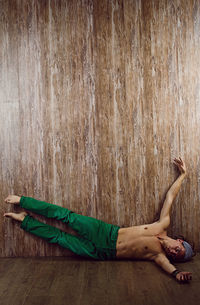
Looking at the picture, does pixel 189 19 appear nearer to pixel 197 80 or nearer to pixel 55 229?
pixel 197 80

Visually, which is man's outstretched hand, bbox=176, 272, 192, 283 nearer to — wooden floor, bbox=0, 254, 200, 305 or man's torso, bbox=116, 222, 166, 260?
wooden floor, bbox=0, 254, 200, 305

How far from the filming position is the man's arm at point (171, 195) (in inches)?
104

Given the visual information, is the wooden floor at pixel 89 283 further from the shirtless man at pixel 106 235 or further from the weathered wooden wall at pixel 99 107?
the weathered wooden wall at pixel 99 107

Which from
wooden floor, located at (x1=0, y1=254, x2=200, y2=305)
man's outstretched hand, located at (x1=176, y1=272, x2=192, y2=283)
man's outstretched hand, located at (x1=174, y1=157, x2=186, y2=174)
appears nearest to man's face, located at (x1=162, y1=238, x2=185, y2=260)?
wooden floor, located at (x1=0, y1=254, x2=200, y2=305)

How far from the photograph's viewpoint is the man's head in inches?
96.2

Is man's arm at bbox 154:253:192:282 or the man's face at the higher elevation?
the man's face

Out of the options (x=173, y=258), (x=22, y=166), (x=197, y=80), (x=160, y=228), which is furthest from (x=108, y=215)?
(x=197, y=80)

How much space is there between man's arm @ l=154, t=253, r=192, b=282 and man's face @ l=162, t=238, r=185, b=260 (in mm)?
65

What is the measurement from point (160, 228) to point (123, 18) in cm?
196

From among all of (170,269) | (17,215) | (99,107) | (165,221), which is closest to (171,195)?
(165,221)

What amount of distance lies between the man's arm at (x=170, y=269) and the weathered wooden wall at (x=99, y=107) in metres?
0.40

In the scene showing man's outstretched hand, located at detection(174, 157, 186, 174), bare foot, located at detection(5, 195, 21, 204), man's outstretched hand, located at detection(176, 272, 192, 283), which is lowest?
man's outstretched hand, located at detection(176, 272, 192, 283)

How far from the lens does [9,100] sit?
2.79 meters

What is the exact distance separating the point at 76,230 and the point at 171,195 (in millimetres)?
916
